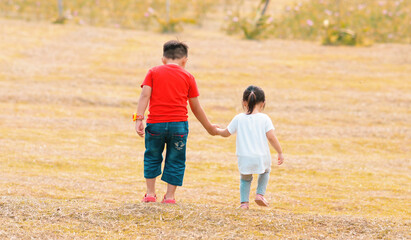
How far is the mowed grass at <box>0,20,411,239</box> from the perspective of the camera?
5059 millimetres

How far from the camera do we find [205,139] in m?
11.3

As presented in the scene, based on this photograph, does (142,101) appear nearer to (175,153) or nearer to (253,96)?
(175,153)

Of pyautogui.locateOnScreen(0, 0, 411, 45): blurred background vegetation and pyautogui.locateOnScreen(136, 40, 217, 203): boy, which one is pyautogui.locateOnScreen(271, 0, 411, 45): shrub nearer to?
pyautogui.locateOnScreen(0, 0, 411, 45): blurred background vegetation

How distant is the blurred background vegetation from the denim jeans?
16.2 metres

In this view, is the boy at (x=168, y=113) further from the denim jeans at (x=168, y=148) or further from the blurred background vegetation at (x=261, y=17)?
the blurred background vegetation at (x=261, y=17)

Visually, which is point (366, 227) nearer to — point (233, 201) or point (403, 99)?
point (233, 201)

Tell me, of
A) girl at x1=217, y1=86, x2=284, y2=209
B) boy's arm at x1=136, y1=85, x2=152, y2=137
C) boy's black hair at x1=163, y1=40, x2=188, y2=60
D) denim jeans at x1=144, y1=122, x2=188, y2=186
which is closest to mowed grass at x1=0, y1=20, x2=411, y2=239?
denim jeans at x1=144, y1=122, x2=188, y2=186

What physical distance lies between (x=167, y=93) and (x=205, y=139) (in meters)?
5.81

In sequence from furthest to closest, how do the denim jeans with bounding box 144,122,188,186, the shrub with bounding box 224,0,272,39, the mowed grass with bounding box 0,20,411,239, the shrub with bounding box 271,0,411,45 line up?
the shrub with bounding box 224,0,272,39, the shrub with bounding box 271,0,411,45, the denim jeans with bounding box 144,122,188,186, the mowed grass with bounding box 0,20,411,239

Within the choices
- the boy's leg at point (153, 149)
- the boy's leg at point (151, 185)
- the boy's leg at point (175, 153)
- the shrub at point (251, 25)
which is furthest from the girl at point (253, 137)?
the shrub at point (251, 25)

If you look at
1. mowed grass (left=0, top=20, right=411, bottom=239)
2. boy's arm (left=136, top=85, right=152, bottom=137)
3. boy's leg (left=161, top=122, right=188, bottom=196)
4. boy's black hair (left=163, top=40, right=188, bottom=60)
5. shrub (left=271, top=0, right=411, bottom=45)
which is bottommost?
mowed grass (left=0, top=20, right=411, bottom=239)

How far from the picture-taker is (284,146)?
11.0 meters

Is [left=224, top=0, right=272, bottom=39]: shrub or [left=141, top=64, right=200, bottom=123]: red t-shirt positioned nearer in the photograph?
[left=141, top=64, right=200, bottom=123]: red t-shirt

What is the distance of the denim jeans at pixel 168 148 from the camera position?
215 inches
